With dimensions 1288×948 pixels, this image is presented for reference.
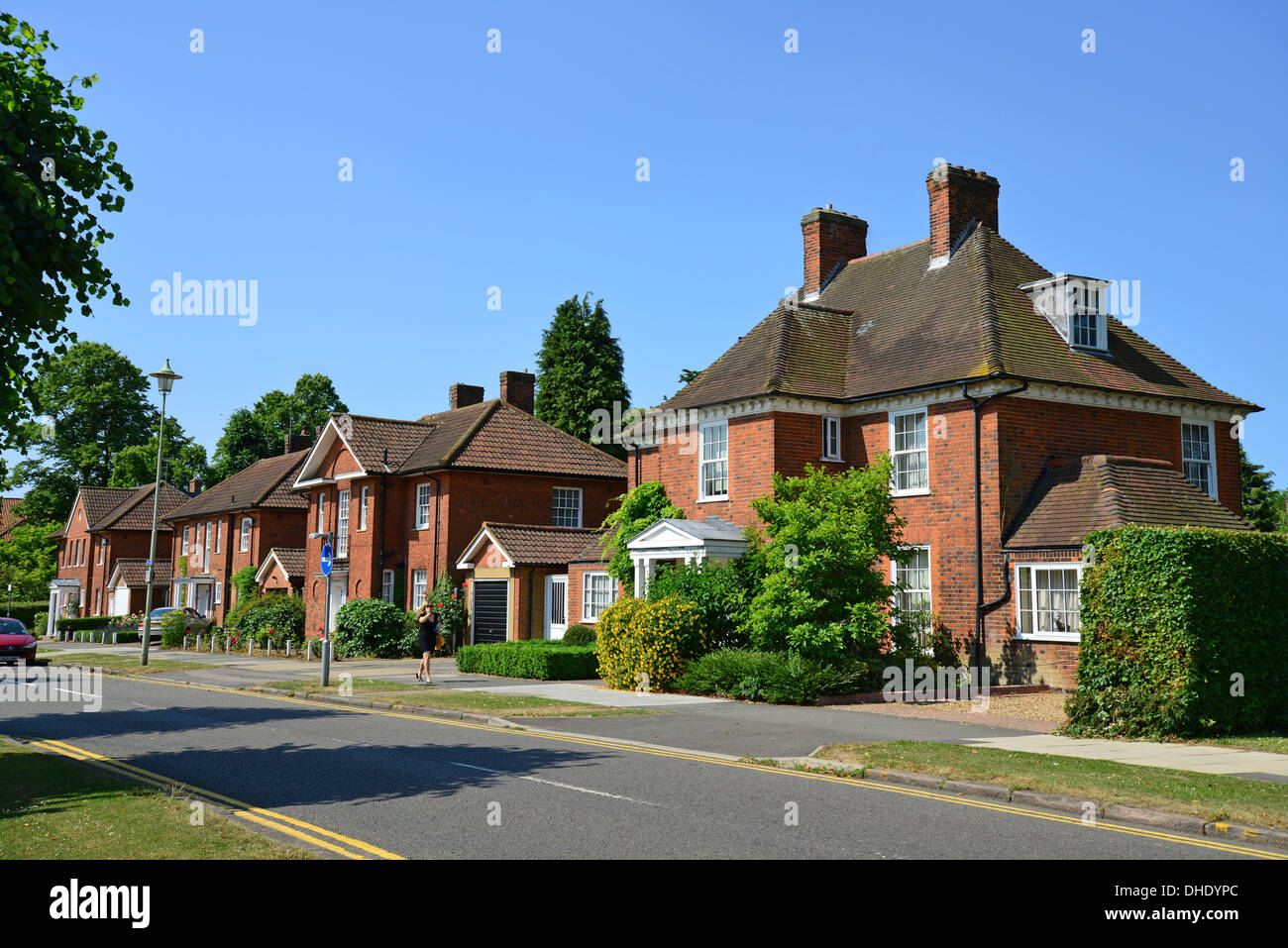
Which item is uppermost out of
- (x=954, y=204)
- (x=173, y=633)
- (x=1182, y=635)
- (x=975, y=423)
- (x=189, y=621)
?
(x=954, y=204)

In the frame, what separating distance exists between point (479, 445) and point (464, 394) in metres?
7.84

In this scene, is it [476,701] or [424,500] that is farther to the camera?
[424,500]

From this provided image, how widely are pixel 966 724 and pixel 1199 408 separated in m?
14.6

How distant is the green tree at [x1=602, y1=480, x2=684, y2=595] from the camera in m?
28.4

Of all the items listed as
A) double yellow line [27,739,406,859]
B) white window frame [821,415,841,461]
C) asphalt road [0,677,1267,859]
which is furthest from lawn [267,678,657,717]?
white window frame [821,415,841,461]

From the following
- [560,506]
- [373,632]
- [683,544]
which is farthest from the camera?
[560,506]

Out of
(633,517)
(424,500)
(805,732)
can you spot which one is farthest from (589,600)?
(805,732)

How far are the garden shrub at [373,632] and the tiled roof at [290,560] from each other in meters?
11.4

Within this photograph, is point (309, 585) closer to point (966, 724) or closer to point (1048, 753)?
point (966, 724)

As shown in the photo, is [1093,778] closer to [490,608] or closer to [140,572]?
[490,608]

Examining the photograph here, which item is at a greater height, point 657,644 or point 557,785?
point 657,644

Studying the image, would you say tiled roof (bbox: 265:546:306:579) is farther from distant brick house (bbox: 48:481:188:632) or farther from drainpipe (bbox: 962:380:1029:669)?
drainpipe (bbox: 962:380:1029:669)

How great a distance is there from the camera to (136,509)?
7100cm

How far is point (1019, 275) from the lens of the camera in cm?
2759
